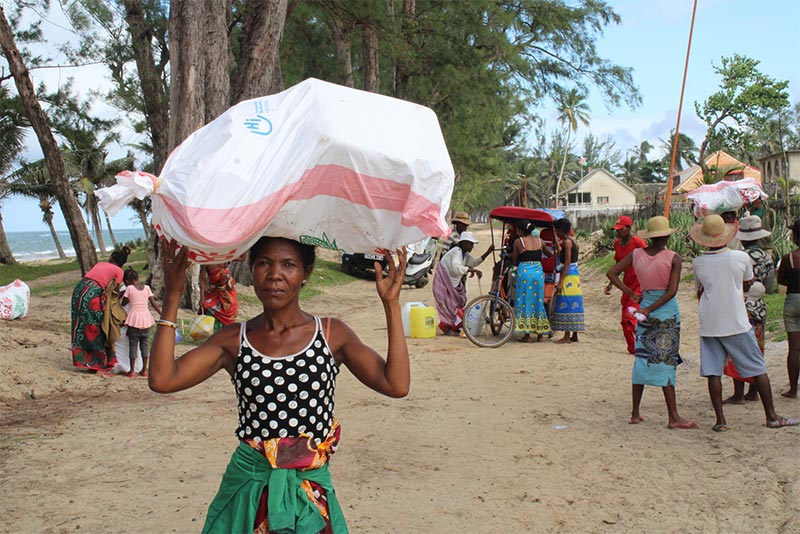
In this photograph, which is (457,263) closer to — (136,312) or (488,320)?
(488,320)

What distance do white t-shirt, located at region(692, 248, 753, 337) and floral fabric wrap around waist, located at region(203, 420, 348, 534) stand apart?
460cm

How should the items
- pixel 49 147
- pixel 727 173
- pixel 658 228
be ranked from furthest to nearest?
pixel 727 173 → pixel 49 147 → pixel 658 228

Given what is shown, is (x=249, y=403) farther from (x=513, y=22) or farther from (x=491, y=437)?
(x=513, y=22)

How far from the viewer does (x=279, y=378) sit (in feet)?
8.81

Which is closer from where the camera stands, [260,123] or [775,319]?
[260,123]

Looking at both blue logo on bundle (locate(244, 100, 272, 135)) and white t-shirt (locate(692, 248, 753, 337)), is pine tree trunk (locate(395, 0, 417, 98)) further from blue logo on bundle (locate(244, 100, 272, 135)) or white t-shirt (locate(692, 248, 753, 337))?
blue logo on bundle (locate(244, 100, 272, 135))

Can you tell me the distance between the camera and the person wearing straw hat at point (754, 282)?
7074 mm

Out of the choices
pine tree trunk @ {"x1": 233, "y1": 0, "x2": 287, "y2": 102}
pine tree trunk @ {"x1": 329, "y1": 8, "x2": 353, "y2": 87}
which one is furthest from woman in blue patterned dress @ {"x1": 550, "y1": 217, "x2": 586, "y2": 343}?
pine tree trunk @ {"x1": 329, "y1": 8, "x2": 353, "y2": 87}

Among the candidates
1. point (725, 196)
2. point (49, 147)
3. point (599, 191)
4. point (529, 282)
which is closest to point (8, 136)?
point (49, 147)

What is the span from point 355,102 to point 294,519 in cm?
139

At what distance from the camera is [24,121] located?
30312mm

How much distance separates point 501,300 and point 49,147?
7518 mm

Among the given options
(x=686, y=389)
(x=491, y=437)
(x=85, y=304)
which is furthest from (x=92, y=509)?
(x=686, y=389)

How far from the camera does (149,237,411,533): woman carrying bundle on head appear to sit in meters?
2.60
